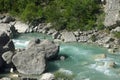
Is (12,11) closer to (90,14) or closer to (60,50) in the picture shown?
(90,14)

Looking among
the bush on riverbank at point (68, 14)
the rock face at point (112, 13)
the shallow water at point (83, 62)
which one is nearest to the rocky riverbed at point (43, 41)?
the rock face at point (112, 13)

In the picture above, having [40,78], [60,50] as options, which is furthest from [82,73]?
[60,50]

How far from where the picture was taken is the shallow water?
37.1 meters

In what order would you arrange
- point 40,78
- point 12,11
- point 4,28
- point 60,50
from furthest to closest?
point 12,11, point 4,28, point 60,50, point 40,78

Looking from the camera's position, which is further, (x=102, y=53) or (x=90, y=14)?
(x=90, y=14)

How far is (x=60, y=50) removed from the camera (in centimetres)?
4412

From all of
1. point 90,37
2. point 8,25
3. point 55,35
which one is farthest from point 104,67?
point 8,25

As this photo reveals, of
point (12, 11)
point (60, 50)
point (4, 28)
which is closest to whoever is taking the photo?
point (60, 50)

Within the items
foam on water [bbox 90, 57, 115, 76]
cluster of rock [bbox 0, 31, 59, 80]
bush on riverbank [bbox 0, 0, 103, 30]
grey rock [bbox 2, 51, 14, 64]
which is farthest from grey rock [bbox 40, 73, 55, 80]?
bush on riverbank [bbox 0, 0, 103, 30]

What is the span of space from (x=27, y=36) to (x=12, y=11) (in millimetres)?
8836

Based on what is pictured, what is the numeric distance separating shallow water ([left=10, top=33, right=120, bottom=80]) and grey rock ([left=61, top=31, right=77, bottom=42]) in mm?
818

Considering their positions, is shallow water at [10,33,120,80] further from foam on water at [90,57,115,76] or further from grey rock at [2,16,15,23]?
grey rock at [2,16,15,23]

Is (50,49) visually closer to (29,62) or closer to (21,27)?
(29,62)

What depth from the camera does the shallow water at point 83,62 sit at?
37.1m
